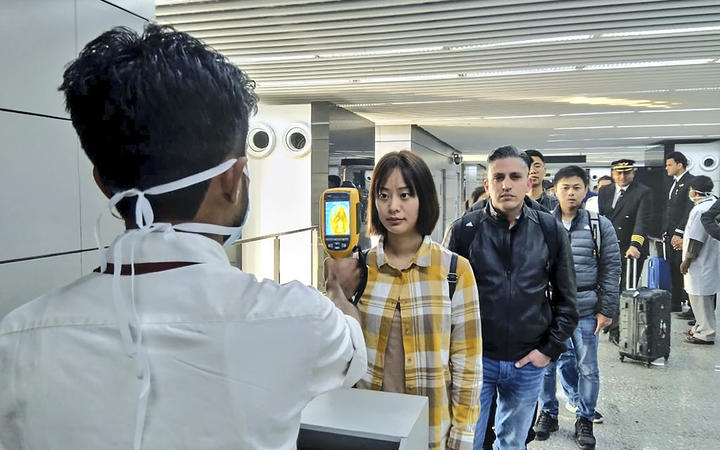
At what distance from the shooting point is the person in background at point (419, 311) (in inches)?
67.1

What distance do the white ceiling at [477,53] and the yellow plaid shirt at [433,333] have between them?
6.99 ft

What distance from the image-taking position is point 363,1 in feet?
10.8

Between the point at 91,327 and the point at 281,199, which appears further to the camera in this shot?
the point at 281,199

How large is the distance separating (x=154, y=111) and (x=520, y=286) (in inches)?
80.7

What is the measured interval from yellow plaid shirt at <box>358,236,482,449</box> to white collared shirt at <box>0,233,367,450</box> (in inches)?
38.7

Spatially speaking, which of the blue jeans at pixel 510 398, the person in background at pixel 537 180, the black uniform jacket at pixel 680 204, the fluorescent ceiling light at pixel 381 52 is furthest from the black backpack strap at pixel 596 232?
the black uniform jacket at pixel 680 204

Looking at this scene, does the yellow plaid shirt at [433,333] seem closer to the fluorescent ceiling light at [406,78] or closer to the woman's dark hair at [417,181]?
the woman's dark hair at [417,181]

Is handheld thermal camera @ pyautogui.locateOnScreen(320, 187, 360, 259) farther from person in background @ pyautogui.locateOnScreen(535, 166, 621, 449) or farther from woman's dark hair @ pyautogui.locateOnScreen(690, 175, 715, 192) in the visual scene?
woman's dark hair @ pyautogui.locateOnScreen(690, 175, 715, 192)

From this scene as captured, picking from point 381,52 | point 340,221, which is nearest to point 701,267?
point 381,52

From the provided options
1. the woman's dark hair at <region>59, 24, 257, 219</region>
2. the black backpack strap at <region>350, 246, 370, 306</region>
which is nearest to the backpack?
the black backpack strap at <region>350, 246, 370, 306</region>

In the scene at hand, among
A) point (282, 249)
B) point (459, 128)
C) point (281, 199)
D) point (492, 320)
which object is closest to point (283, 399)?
point (492, 320)

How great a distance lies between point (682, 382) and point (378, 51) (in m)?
3.94

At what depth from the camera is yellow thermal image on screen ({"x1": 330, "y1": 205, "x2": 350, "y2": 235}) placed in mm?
1608

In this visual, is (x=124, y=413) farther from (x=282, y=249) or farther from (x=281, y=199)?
(x=281, y=199)
